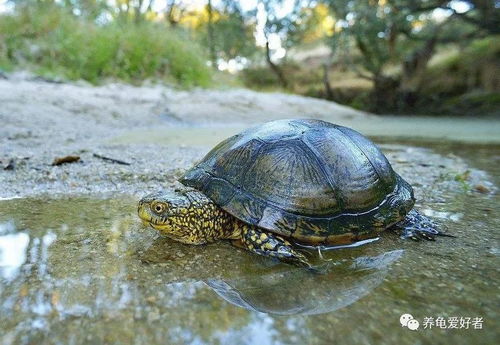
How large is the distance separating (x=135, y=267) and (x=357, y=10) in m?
14.3

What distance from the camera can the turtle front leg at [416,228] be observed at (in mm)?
1843

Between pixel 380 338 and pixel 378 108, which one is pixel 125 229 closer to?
pixel 380 338

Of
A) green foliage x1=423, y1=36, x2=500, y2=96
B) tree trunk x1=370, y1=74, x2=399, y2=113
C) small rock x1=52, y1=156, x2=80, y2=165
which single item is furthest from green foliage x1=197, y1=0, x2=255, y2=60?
small rock x1=52, y1=156, x2=80, y2=165

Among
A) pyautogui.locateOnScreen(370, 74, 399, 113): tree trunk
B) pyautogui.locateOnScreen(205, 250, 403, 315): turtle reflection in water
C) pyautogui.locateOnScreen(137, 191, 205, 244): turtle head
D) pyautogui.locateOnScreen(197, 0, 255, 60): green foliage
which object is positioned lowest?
pyautogui.locateOnScreen(205, 250, 403, 315): turtle reflection in water

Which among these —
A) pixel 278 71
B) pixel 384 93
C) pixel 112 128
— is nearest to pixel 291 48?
pixel 278 71

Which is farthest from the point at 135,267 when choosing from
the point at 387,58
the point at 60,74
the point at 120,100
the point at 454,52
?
the point at 454,52

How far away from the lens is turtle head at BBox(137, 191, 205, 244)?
1617 mm

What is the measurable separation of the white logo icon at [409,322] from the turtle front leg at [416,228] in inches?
30.1

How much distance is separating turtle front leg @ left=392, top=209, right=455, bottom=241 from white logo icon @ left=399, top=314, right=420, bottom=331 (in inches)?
30.1

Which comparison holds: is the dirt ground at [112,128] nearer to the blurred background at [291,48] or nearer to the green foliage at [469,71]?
the blurred background at [291,48]

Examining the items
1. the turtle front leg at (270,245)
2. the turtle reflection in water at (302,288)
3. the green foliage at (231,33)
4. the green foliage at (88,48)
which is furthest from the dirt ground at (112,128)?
the green foliage at (231,33)

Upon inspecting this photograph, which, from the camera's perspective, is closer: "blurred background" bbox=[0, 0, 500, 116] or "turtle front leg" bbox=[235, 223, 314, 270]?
"turtle front leg" bbox=[235, 223, 314, 270]

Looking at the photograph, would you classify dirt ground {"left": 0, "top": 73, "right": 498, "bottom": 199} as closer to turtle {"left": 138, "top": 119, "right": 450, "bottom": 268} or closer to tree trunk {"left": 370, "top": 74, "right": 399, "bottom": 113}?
turtle {"left": 138, "top": 119, "right": 450, "bottom": 268}

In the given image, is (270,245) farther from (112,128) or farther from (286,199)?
(112,128)
